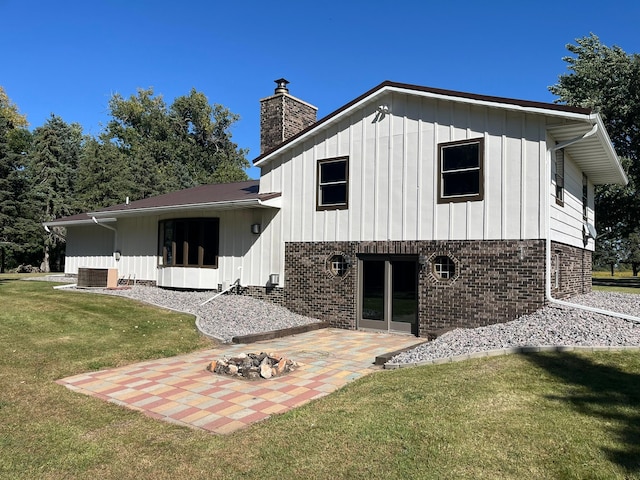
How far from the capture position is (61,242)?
3622 centimetres

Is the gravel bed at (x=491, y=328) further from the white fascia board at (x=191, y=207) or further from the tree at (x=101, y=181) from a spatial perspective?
the tree at (x=101, y=181)

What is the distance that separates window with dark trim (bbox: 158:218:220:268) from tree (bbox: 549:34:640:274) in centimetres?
2225

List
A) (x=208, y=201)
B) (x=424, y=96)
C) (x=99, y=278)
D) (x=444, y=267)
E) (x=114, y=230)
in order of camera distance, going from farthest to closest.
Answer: (x=114, y=230) → (x=99, y=278) → (x=208, y=201) → (x=424, y=96) → (x=444, y=267)

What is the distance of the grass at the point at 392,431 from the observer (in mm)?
3598

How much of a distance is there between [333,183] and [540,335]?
21.2 feet

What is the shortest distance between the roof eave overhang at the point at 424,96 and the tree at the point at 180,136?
36.8m

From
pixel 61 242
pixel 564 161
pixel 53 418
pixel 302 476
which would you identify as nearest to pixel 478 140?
pixel 564 161

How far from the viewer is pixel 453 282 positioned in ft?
33.1

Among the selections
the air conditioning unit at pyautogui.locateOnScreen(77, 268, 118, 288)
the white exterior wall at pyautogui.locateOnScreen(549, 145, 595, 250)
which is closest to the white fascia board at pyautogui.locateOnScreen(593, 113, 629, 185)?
the white exterior wall at pyautogui.locateOnScreen(549, 145, 595, 250)

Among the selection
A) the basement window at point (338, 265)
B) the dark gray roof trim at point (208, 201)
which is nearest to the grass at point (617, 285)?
the basement window at point (338, 265)

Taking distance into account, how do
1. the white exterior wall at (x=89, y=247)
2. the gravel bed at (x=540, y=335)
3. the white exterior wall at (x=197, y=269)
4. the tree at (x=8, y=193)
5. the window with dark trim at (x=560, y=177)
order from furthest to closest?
the tree at (x=8, y=193) < the white exterior wall at (x=89, y=247) < the white exterior wall at (x=197, y=269) < the window with dark trim at (x=560, y=177) < the gravel bed at (x=540, y=335)

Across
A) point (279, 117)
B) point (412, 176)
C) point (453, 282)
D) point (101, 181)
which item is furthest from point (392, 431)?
point (101, 181)

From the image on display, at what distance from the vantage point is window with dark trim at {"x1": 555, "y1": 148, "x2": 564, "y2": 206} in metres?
10.7

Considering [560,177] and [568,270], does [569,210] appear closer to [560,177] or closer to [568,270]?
[560,177]
